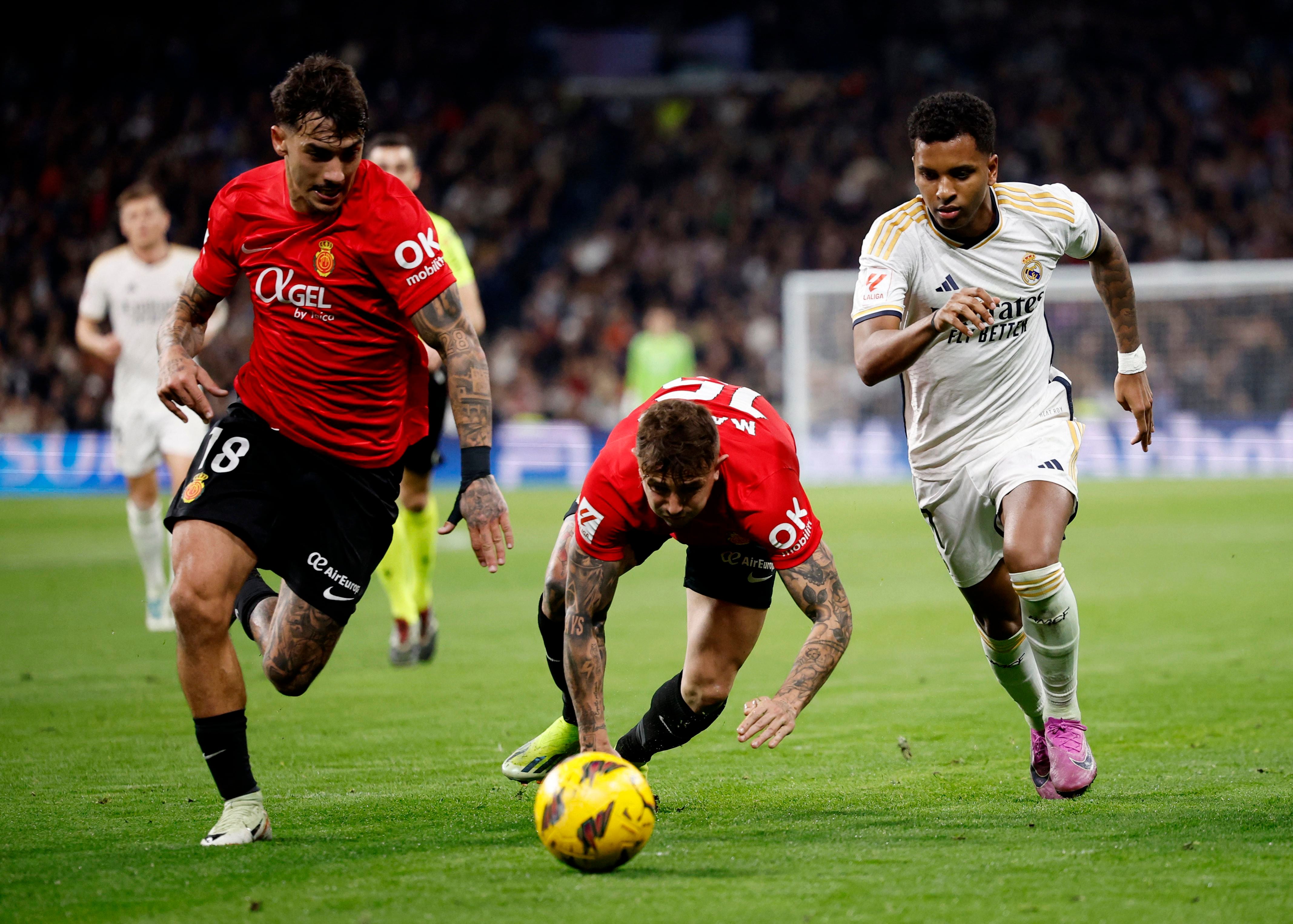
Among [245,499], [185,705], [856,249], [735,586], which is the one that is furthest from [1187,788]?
[856,249]

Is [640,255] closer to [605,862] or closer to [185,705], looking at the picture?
[185,705]

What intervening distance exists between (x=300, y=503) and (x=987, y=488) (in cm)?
248

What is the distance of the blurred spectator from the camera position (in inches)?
727

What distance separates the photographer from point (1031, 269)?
5355 millimetres

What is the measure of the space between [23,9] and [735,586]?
A: 2644cm

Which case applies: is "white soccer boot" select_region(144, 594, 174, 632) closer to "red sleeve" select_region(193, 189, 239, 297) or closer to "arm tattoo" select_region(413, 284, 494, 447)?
"red sleeve" select_region(193, 189, 239, 297)

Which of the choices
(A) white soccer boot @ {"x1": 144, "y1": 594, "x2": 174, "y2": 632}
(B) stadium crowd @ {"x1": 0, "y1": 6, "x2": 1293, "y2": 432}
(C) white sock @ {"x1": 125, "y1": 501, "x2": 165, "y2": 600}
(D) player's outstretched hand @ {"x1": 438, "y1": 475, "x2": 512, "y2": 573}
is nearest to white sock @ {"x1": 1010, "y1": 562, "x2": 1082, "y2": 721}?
(D) player's outstretched hand @ {"x1": 438, "y1": 475, "x2": 512, "y2": 573}

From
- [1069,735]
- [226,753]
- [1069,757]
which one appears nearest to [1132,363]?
[1069,735]

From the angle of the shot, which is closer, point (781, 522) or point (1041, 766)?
point (781, 522)

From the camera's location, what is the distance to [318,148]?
4547 millimetres

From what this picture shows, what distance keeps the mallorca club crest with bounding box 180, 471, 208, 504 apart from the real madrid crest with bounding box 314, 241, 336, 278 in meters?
0.76

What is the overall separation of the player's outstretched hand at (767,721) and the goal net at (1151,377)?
17.2 metres

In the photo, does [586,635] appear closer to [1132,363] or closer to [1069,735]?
[1069,735]

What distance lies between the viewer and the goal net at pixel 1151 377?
69.4 ft
